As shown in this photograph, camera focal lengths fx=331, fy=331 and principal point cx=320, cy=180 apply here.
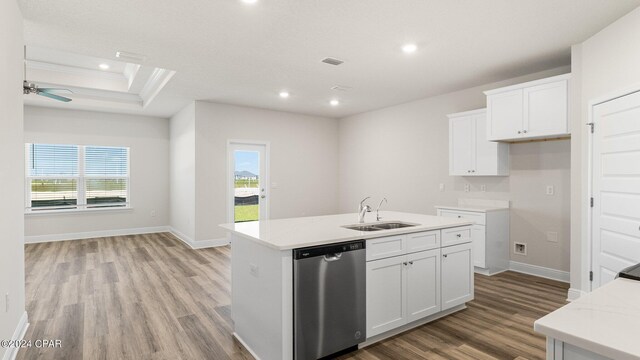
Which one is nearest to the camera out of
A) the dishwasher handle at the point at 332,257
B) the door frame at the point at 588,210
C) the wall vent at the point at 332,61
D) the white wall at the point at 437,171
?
the dishwasher handle at the point at 332,257

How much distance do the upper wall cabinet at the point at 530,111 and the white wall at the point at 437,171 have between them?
51cm

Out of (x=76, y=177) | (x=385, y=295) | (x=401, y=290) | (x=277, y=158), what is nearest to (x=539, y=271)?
(x=401, y=290)

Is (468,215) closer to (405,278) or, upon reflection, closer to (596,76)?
(596,76)

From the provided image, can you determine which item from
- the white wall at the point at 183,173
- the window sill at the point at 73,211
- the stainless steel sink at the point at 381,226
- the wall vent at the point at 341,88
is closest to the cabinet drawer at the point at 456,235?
the stainless steel sink at the point at 381,226

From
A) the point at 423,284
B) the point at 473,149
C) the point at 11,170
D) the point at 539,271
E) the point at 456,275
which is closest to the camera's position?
the point at 11,170

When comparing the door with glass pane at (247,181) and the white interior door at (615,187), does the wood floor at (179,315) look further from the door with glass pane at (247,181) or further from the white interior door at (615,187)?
the door with glass pane at (247,181)

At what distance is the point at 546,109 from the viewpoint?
12.8 ft

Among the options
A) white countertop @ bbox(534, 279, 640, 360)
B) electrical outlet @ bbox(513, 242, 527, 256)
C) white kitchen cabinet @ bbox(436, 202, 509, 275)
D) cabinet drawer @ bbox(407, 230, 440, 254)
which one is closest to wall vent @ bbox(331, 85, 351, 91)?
white kitchen cabinet @ bbox(436, 202, 509, 275)

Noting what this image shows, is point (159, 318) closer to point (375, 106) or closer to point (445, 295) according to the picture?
point (445, 295)

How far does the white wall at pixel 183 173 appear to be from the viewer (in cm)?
619

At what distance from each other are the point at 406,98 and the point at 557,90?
246cm

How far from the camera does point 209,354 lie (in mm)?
2492

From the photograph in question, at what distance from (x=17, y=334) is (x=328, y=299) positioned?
248 cm

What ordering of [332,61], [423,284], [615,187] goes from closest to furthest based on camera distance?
[423,284]
[615,187]
[332,61]
